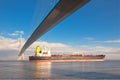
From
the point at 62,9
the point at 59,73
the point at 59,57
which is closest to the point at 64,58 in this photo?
the point at 59,57

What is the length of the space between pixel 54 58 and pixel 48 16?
214 feet

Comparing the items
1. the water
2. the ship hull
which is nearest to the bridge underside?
the water

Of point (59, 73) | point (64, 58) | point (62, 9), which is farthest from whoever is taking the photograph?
point (64, 58)

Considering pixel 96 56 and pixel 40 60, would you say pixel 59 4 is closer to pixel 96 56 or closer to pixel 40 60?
pixel 40 60

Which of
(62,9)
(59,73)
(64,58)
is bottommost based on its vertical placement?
(59,73)

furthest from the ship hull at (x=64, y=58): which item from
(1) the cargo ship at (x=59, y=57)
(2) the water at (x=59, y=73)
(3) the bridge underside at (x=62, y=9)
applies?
(3) the bridge underside at (x=62, y=9)

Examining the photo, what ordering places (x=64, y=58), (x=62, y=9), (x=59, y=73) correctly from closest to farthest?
(x=62, y=9) < (x=59, y=73) < (x=64, y=58)

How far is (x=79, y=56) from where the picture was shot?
264 feet

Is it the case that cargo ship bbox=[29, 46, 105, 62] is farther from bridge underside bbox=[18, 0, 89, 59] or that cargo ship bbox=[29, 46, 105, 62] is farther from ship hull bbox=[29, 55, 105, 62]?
bridge underside bbox=[18, 0, 89, 59]

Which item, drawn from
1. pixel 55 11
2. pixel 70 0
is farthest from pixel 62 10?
pixel 70 0

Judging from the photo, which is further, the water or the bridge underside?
the water

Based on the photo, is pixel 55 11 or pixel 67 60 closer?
pixel 55 11

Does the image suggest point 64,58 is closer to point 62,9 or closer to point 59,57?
point 59,57

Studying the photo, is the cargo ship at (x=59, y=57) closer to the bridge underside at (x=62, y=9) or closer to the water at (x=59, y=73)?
the water at (x=59, y=73)
